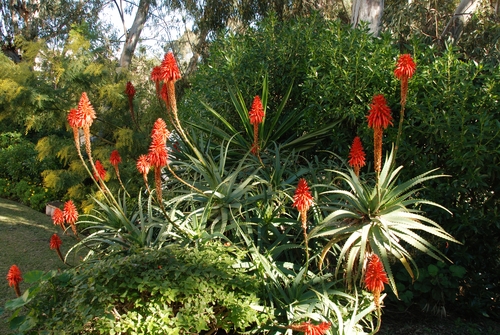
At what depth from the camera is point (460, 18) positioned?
1109 cm

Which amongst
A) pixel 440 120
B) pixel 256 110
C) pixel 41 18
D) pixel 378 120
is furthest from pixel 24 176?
pixel 41 18

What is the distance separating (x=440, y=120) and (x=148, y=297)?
2.81 m

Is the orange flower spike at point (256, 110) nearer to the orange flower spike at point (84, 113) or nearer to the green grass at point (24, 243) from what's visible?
the orange flower spike at point (84, 113)

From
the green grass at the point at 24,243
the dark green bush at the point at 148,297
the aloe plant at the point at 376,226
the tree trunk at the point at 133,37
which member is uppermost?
the tree trunk at the point at 133,37

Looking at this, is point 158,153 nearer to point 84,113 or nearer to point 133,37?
point 84,113

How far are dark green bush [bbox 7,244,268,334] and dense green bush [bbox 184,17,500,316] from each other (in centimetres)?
205

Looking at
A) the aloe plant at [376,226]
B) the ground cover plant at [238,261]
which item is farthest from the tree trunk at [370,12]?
the aloe plant at [376,226]

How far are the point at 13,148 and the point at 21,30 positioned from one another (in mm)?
10975

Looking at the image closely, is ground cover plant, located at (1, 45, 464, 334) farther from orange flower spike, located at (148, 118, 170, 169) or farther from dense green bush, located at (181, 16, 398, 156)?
dense green bush, located at (181, 16, 398, 156)

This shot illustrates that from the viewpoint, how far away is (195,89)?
6473mm

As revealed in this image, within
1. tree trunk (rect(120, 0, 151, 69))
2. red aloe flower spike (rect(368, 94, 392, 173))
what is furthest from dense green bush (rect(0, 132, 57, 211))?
red aloe flower spike (rect(368, 94, 392, 173))

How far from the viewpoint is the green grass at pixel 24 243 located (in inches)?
210

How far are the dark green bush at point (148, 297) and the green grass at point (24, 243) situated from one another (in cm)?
117

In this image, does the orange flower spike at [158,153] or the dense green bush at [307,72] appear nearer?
the orange flower spike at [158,153]
